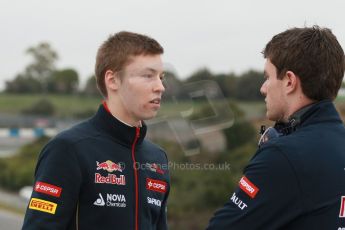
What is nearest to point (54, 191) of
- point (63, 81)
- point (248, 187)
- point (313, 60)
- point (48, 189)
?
point (48, 189)

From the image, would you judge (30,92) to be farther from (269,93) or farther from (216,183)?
(269,93)

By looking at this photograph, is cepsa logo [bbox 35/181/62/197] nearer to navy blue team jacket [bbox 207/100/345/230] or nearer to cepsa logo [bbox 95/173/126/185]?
cepsa logo [bbox 95/173/126/185]

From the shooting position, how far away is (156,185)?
302 centimetres

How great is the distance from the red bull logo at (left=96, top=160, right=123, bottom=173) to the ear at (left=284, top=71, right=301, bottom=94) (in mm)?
950

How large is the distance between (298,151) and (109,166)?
1022 millimetres

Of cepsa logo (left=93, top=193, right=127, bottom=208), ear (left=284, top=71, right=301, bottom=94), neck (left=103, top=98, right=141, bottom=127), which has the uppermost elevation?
ear (left=284, top=71, right=301, bottom=94)

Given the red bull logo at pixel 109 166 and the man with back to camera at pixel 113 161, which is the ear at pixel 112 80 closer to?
the man with back to camera at pixel 113 161

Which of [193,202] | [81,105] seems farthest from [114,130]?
[81,105]

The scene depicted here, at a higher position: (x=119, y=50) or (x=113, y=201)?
(x=119, y=50)

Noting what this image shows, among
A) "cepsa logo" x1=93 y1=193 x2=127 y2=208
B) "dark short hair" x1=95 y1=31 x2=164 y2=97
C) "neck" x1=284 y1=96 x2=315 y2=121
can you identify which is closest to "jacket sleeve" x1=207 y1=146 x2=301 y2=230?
"neck" x1=284 y1=96 x2=315 y2=121

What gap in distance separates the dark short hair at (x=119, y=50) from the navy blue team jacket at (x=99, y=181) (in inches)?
8.0

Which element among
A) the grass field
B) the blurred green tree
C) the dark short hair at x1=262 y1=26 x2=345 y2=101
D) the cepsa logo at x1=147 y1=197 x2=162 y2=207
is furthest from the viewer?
the blurred green tree

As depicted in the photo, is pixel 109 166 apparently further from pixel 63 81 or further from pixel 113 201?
pixel 63 81

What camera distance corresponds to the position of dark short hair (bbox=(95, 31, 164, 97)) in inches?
116
